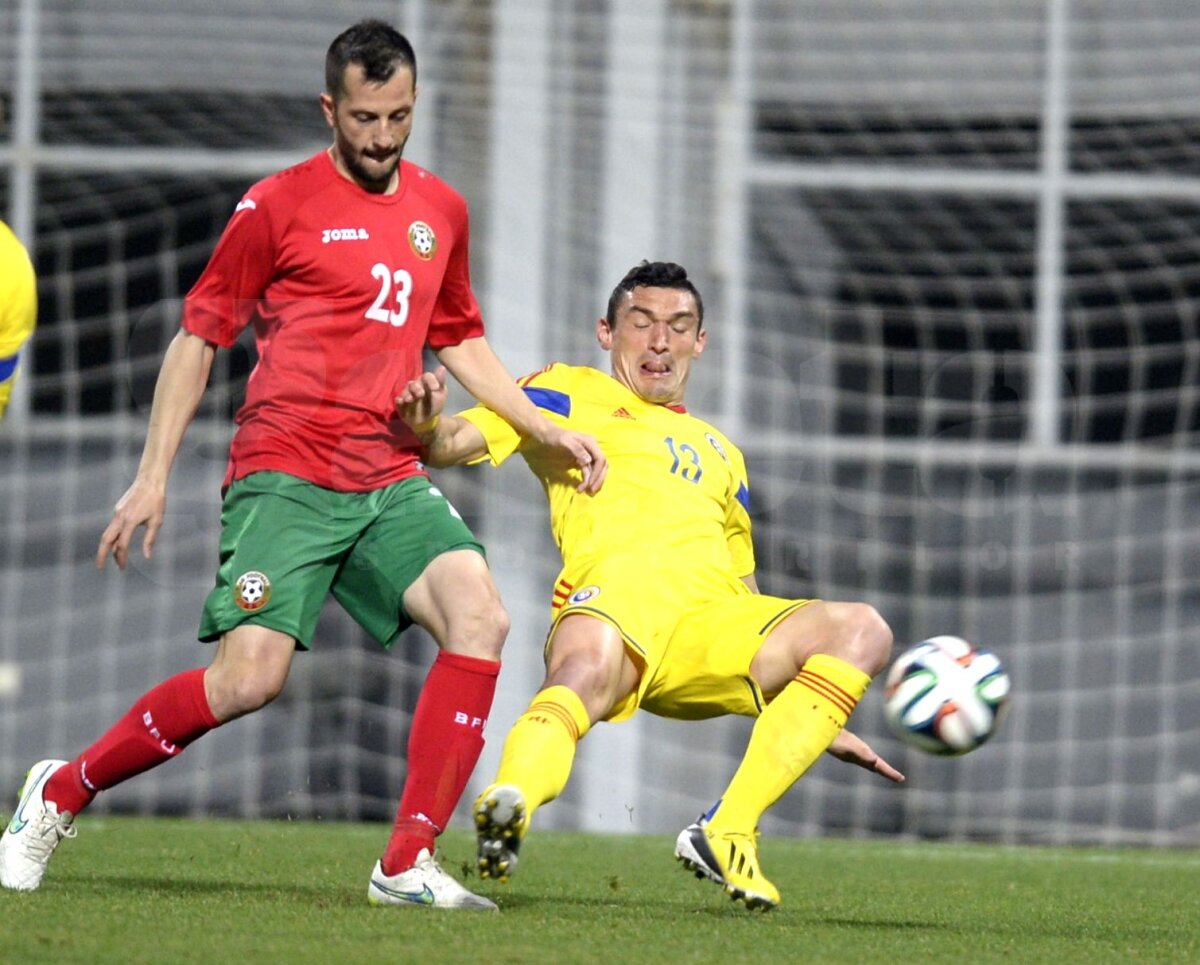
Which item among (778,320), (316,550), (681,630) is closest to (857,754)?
(681,630)

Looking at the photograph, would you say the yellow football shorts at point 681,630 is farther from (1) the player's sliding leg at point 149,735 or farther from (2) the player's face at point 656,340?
(1) the player's sliding leg at point 149,735

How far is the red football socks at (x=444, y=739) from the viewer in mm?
4523

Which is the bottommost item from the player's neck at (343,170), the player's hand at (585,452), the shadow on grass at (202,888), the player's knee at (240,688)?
the shadow on grass at (202,888)

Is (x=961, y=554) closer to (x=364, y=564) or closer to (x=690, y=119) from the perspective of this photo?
(x=690, y=119)

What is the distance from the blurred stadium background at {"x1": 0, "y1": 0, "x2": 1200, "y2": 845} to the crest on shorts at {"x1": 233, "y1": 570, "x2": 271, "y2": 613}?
4898mm

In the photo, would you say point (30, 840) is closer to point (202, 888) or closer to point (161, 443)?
point (202, 888)

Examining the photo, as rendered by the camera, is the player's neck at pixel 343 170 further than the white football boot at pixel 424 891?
Yes

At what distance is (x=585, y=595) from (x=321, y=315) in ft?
2.90

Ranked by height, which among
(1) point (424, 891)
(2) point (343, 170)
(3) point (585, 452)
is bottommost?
(1) point (424, 891)

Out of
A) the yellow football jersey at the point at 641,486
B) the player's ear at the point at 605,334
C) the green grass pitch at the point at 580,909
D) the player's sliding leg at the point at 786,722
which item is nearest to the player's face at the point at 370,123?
the yellow football jersey at the point at 641,486

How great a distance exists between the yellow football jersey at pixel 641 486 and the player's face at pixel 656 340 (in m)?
0.05

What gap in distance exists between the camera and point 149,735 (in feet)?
15.1

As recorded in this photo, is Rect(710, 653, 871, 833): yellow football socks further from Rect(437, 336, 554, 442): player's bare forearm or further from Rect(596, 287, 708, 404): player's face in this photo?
Rect(596, 287, 708, 404): player's face

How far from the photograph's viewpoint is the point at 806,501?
966 centimetres
